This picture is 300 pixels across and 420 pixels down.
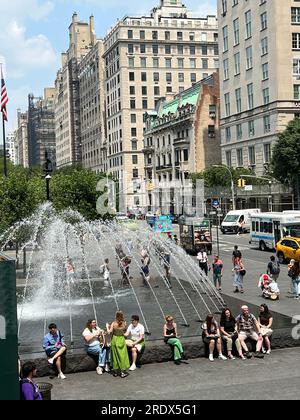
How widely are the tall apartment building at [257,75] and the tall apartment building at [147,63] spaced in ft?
150

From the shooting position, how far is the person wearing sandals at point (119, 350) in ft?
42.5

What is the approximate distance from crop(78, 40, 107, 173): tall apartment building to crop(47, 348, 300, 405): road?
125903 mm

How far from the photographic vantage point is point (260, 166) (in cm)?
6744

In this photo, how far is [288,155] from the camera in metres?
53.6

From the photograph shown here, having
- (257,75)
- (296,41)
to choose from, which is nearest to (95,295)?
(296,41)

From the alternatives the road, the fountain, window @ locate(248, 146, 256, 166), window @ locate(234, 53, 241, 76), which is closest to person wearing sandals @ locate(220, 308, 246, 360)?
the road

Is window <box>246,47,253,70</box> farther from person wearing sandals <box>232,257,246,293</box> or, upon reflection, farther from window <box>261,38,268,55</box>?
person wearing sandals <box>232,257,246,293</box>

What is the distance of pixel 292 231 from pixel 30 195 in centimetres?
1750

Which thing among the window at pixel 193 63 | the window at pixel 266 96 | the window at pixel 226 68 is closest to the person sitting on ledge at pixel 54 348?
the window at pixel 266 96

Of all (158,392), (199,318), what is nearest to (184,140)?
(199,318)

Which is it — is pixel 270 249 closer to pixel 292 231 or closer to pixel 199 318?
pixel 292 231

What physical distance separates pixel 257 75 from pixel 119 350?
58195 millimetres

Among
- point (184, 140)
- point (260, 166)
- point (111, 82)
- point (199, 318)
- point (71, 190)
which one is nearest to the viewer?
point (199, 318)

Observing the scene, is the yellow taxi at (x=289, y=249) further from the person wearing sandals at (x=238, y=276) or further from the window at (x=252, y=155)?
the window at (x=252, y=155)
